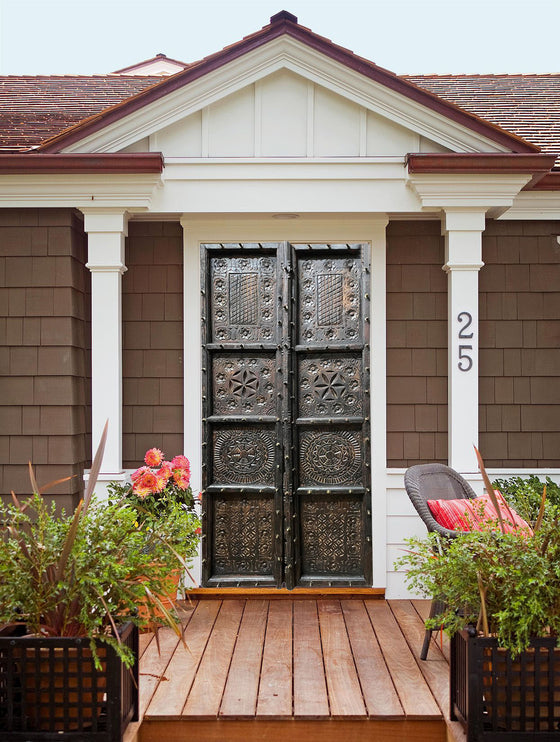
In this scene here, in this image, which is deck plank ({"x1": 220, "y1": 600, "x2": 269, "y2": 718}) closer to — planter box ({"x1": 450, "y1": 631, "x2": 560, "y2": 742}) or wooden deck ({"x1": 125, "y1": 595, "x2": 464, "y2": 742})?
wooden deck ({"x1": 125, "y1": 595, "x2": 464, "y2": 742})

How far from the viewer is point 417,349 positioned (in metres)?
4.53

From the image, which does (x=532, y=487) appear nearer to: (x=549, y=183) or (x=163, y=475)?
(x=549, y=183)

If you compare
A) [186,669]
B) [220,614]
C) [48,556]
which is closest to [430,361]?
[220,614]

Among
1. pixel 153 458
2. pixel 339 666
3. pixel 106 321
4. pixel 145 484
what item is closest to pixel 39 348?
pixel 106 321

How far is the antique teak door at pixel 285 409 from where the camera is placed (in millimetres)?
A: 4508

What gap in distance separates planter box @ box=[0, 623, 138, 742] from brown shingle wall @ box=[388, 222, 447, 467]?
2496mm

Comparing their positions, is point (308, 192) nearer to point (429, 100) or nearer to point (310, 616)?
point (429, 100)

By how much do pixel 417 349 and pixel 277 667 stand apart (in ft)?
6.87

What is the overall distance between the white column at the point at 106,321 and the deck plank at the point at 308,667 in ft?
4.31

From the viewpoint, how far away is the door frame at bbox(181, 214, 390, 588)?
4.50 metres

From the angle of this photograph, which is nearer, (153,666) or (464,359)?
(153,666)

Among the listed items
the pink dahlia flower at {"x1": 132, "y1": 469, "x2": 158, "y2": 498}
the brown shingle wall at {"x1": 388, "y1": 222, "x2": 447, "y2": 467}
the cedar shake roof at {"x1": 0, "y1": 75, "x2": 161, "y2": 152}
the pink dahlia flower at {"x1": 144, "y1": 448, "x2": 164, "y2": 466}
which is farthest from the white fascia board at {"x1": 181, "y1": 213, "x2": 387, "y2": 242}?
the pink dahlia flower at {"x1": 132, "y1": 469, "x2": 158, "y2": 498}

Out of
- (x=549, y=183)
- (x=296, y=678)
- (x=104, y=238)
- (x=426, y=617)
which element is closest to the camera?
(x=296, y=678)

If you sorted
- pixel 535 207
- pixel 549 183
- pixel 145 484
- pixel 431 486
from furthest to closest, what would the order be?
pixel 535 207 → pixel 549 183 → pixel 145 484 → pixel 431 486
